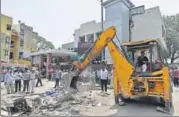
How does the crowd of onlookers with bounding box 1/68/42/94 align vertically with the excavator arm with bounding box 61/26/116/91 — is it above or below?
below

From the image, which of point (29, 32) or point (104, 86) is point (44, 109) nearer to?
point (104, 86)

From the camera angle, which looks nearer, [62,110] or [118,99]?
[62,110]

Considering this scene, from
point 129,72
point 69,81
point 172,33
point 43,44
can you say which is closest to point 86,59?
point 69,81

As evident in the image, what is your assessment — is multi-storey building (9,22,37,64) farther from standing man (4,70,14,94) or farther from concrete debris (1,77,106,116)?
concrete debris (1,77,106,116)

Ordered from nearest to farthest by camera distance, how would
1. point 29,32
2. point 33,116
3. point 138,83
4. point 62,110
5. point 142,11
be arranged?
point 33,116 → point 62,110 → point 138,83 → point 142,11 → point 29,32

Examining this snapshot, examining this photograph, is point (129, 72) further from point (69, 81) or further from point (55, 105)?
point (55, 105)

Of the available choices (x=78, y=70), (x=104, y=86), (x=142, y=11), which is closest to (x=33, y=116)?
(x=78, y=70)

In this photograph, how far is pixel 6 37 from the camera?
40.8 meters

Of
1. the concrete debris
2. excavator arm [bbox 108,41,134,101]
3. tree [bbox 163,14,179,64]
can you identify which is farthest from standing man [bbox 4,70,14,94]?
tree [bbox 163,14,179,64]

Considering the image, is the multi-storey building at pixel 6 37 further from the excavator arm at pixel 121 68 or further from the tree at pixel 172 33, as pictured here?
the excavator arm at pixel 121 68

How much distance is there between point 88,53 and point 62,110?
9.29ft

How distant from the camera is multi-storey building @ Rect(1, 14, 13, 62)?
132 ft

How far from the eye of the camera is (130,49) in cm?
1107

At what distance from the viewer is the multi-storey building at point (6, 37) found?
40156mm
